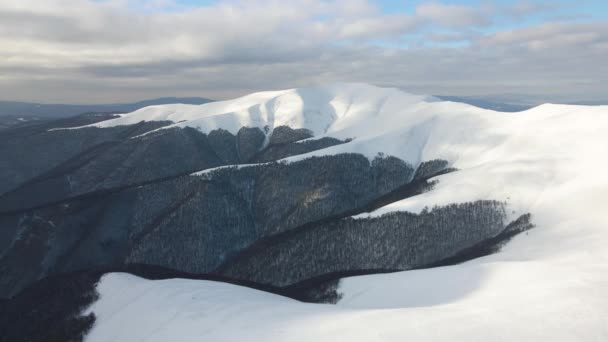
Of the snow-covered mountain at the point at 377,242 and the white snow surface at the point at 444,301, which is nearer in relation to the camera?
the white snow surface at the point at 444,301

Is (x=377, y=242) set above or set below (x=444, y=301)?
below

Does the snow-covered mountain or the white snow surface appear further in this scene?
the snow-covered mountain

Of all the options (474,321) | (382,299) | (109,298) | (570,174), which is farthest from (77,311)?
(570,174)

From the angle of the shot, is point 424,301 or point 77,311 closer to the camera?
point 424,301

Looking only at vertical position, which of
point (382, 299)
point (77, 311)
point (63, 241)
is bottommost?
point (63, 241)

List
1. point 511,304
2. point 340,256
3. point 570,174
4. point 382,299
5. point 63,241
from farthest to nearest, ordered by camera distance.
Result: point 63,241, point 570,174, point 340,256, point 382,299, point 511,304

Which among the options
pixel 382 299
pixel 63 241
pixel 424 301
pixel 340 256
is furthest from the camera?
pixel 63 241

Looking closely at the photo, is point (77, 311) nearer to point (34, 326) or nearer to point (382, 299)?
point (34, 326)

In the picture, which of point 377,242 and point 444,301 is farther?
point 377,242
